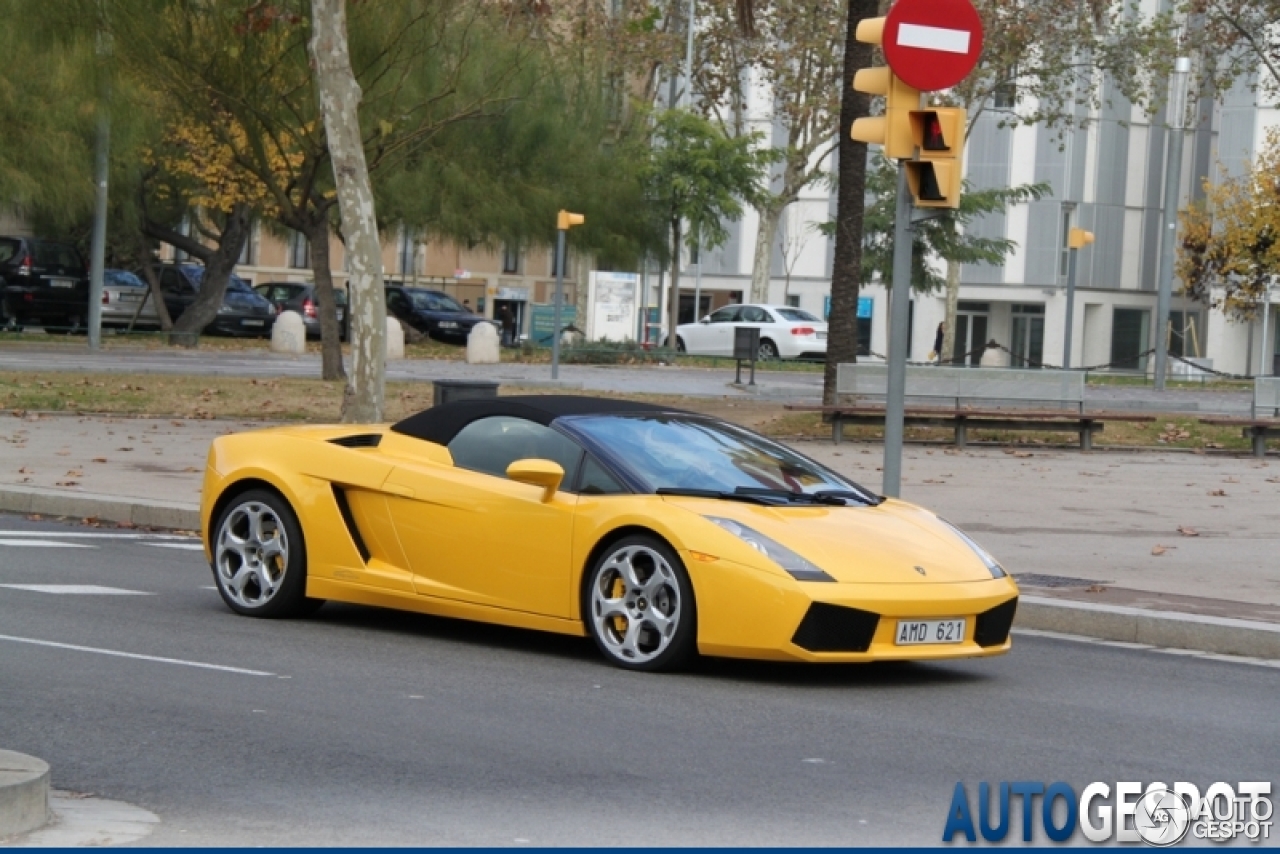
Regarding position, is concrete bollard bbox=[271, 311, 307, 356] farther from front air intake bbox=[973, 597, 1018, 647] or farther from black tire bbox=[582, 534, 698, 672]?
front air intake bbox=[973, 597, 1018, 647]

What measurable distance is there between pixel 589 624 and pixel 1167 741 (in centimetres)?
272

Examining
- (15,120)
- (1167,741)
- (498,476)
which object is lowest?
(1167,741)

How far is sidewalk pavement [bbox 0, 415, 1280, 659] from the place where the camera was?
1180 centimetres

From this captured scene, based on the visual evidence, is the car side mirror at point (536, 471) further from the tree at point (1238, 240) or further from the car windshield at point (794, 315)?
the tree at point (1238, 240)

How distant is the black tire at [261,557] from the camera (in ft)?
35.8

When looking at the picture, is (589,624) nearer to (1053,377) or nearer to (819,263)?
(1053,377)

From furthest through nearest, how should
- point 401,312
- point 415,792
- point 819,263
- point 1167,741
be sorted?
point 819,263 < point 401,312 < point 1167,741 < point 415,792

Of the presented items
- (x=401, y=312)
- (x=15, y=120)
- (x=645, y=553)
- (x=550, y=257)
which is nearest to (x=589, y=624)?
(x=645, y=553)

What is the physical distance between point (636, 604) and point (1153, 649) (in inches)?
126

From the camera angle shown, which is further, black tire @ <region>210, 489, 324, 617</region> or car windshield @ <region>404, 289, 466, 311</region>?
car windshield @ <region>404, 289, 466, 311</region>

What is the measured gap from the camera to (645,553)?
955 centimetres

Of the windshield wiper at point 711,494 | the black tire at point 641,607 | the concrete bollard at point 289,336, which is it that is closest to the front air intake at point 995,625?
the windshield wiper at point 711,494
